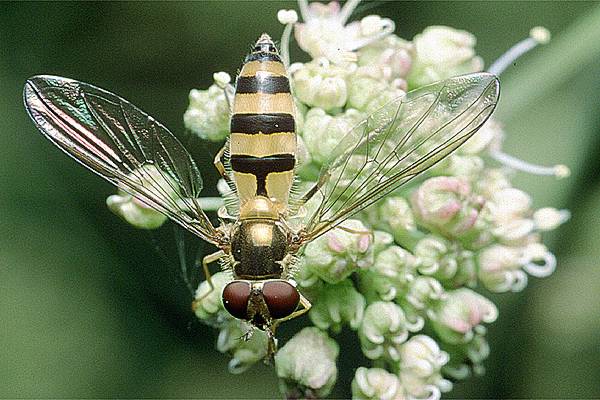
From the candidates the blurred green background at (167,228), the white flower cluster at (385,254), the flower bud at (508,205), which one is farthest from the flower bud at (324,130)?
the blurred green background at (167,228)

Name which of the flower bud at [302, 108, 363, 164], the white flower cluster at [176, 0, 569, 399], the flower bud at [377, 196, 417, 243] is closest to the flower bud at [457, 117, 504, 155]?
the white flower cluster at [176, 0, 569, 399]

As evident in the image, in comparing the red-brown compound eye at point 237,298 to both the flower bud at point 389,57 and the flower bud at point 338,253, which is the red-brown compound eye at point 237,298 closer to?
the flower bud at point 338,253

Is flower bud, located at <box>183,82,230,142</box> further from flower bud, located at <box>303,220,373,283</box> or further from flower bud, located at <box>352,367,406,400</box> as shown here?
flower bud, located at <box>352,367,406,400</box>

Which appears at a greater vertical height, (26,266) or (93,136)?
(93,136)

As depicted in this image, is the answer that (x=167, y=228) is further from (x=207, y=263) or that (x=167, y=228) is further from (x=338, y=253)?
(x=338, y=253)

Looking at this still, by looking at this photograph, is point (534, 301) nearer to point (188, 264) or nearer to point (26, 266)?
point (188, 264)

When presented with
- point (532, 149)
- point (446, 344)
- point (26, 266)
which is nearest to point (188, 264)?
point (26, 266)

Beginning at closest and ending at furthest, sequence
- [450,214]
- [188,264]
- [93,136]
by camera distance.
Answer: [93,136]
[450,214]
[188,264]
